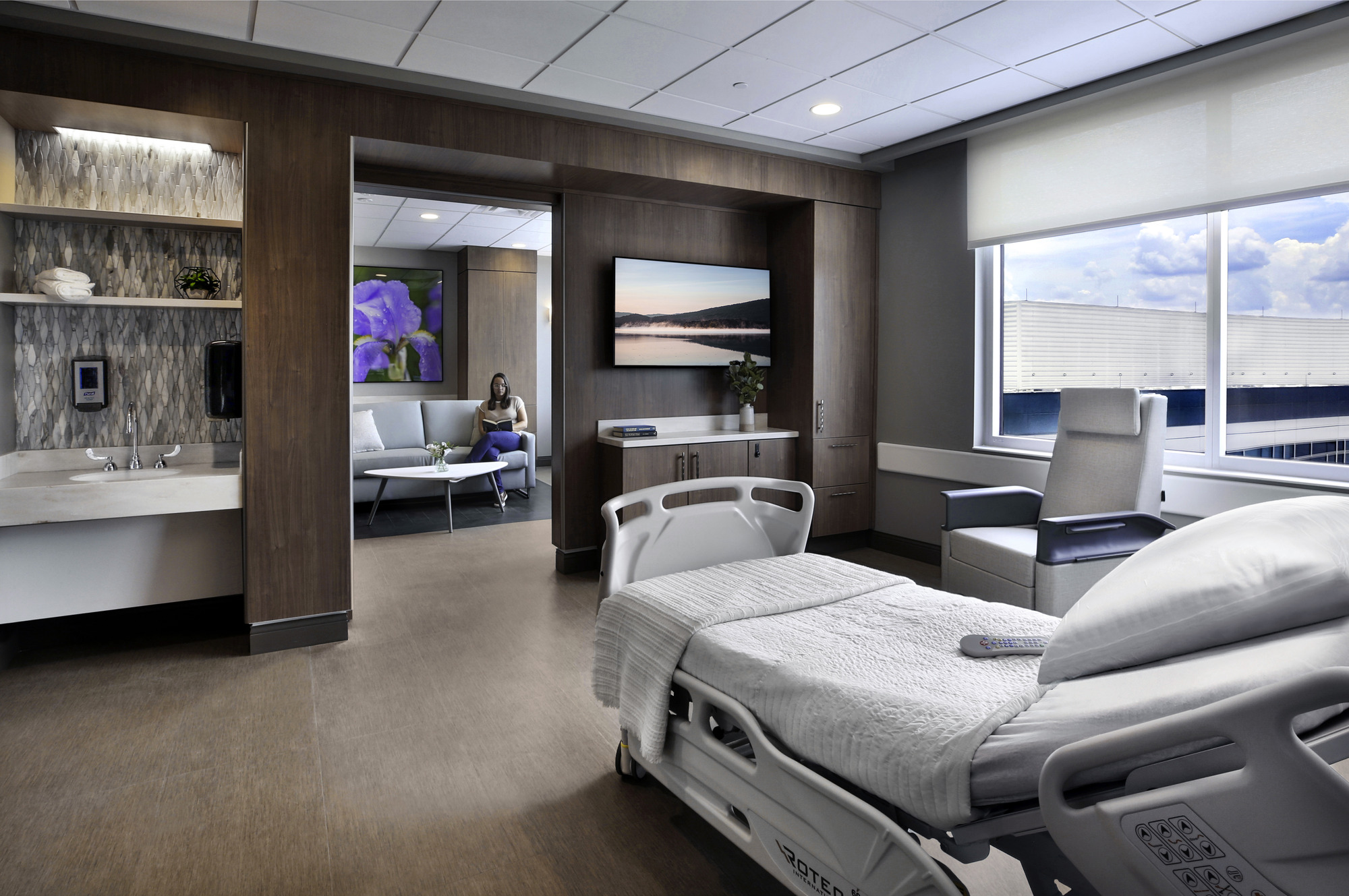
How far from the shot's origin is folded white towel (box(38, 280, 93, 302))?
3.06m

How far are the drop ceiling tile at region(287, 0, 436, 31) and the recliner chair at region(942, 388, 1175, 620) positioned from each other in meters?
3.02

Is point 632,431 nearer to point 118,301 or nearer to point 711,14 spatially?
point 711,14

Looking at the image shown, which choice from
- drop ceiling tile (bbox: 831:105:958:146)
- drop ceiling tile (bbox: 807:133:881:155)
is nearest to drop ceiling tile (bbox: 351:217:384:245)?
drop ceiling tile (bbox: 807:133:881:155)

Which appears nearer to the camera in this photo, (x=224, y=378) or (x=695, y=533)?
(x=695, y=533)

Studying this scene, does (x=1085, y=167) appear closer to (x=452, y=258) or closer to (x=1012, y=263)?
(x=1012, y=263)

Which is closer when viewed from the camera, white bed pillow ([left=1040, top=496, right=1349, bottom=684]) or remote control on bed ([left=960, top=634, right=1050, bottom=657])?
white bed pillow ([left=1040, top=496, right=1349, bottom=684])

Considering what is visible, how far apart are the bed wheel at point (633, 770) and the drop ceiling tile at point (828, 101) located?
10.2ft

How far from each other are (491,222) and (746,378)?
3265 millimetres

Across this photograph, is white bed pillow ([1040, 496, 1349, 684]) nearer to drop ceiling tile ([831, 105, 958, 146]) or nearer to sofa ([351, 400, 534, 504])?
drop ceiling tile ([831, 105, 958, 146])

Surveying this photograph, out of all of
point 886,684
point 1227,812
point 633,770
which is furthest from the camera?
point 633,770

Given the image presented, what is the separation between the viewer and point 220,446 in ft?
12.0

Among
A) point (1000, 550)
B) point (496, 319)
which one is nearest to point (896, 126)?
point (1000, 550)

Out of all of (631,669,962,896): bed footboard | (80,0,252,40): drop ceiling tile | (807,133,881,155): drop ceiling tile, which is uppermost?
(807,133,881,155): drop ceiling tile

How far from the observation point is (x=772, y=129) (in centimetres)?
440
